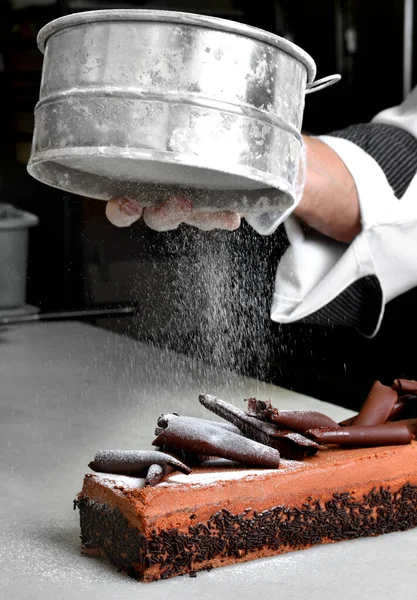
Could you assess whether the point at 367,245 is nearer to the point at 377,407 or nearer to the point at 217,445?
the point at 377,407

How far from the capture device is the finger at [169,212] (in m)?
1.47

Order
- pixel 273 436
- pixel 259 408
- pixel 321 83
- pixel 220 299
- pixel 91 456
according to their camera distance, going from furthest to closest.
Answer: pixel 220 299
pixel 91 456
pixel 259 408
pixel 273 436
pixel 321 83

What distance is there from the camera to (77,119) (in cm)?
108

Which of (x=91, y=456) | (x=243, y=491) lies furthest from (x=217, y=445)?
(x=91, y=456)

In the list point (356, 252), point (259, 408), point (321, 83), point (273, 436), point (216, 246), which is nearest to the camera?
point (321, 83)

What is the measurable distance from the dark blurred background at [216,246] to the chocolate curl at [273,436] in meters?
1.49

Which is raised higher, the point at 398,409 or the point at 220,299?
the point at 398,409

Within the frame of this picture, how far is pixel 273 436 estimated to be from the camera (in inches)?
58.0

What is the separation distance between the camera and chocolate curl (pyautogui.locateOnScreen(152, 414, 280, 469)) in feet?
4.54

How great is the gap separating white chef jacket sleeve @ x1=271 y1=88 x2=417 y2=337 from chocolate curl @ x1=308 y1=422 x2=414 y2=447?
0.75 m

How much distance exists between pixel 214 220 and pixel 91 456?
58 cm

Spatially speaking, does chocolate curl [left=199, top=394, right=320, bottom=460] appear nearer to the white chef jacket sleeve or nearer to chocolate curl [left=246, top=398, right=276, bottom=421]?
chocolate curl [left=246, top=398, right=276, bottom=421]

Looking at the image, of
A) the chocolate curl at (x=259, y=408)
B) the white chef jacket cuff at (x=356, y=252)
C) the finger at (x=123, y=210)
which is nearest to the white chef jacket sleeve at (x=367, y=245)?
the white chef jacket cuff at (x=356, y=252)

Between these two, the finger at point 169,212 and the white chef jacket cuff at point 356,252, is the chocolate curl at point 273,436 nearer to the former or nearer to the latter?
the finger at point 169,212
